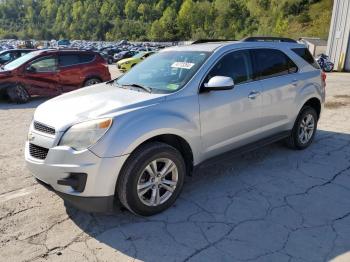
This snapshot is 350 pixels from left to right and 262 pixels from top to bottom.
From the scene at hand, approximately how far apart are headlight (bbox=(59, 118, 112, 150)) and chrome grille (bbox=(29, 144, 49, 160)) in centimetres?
26

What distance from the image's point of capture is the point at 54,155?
318cm

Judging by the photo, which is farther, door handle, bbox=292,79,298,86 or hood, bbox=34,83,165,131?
door handle, bbox=292,79,298,86

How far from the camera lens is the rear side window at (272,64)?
456 cm

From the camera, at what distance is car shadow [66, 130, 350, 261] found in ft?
9.91

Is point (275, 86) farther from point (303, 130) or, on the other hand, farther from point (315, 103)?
point (315, 103)

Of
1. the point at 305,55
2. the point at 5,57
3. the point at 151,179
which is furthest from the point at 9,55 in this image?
the point at 151,179

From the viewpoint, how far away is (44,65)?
10.4 metres

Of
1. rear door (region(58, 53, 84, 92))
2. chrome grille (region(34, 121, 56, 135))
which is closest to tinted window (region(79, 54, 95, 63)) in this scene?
rear door (region(58, 53, 84, 92))

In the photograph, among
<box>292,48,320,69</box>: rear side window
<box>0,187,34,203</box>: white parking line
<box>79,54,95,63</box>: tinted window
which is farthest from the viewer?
<box>79,54,95,63</box>: tinted window

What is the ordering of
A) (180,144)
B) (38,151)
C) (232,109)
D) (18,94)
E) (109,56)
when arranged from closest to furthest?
(38,151) < (180,144) < (232,109) < (18,94) < (109,56)

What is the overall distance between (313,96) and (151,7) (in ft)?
486

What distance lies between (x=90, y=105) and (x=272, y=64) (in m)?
2.58

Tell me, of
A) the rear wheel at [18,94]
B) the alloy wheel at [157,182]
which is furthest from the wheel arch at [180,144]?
the rear wheel at [18,94]

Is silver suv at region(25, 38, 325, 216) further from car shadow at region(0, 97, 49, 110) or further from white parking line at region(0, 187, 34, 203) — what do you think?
car shadow at region(0, 97, 49, 110)
